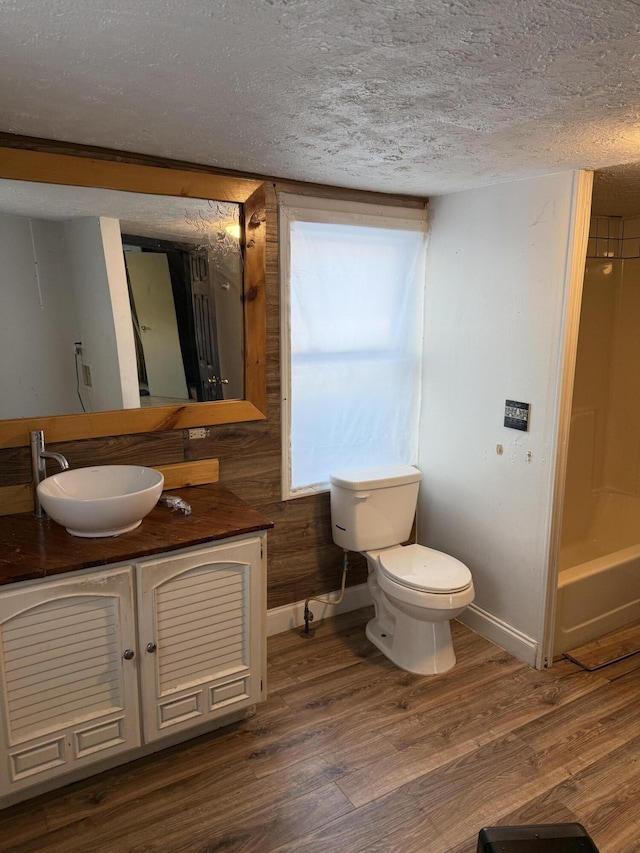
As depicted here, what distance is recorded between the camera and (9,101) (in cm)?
159

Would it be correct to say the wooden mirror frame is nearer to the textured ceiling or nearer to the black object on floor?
the textured ceiling

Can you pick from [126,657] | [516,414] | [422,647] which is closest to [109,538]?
[126,657]

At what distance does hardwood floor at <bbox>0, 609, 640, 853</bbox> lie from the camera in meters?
1.83

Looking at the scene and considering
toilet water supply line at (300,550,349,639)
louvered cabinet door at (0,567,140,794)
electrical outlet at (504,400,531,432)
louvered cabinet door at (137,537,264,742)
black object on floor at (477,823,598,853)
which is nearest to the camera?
black object on floor at (477,823,598,853)

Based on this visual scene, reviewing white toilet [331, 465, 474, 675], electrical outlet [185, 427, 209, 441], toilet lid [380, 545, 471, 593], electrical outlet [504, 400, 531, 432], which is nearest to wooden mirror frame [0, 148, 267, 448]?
electrical outlet [185, 427, 209, 441]

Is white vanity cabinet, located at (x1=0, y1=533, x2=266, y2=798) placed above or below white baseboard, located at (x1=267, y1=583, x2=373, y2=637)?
above

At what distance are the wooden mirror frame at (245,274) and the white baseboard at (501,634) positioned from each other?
1413 millimetres

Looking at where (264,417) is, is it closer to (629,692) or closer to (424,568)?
(424,568)

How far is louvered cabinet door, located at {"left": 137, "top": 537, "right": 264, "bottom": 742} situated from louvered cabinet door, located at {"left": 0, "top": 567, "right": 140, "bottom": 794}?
0.07 m

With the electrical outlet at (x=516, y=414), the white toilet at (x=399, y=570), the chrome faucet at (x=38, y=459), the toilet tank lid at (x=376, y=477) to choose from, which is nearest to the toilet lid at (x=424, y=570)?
the white toilet at (x=399, y=570)

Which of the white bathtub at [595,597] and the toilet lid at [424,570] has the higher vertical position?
the toilet lid at [424,570]

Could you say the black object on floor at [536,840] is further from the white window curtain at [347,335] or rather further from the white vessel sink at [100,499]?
the white window curtain at [347,335]

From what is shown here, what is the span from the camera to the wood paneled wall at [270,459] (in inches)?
88.4

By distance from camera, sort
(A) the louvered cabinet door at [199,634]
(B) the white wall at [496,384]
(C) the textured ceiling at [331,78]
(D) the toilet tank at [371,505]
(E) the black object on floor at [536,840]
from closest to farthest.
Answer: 1. (C) the textured ceiling at [331,78]
2. (E) the black object on floor at [536,840]
3. (A) the louvered cabinet door at [199,634]
4. (B) the white wall at [496,384]
5. (D) the toilet tank at [371,505]
